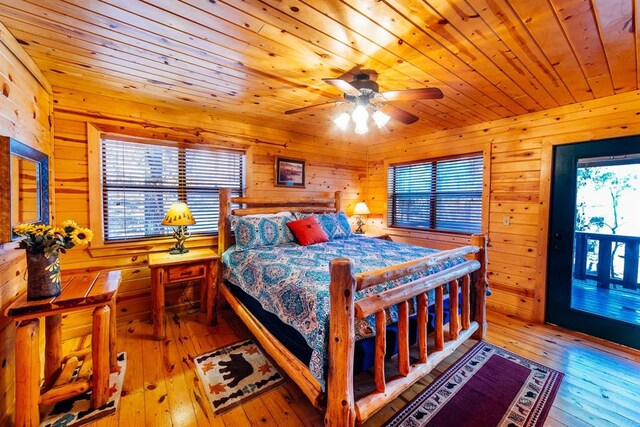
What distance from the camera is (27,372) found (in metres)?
1.43

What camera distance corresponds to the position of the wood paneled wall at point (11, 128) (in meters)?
1.50

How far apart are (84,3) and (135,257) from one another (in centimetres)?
224

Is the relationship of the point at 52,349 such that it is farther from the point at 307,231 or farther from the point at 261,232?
the point at 307,231

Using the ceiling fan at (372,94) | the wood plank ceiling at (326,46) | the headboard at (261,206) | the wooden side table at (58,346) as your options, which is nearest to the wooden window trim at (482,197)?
the wood plank ceiling at (326,46)

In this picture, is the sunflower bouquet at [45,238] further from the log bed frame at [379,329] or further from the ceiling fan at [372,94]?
the ceiling fan at [372,94]

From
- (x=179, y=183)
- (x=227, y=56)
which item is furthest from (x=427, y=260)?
(x=179, y=183)

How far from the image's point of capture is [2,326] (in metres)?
1.49

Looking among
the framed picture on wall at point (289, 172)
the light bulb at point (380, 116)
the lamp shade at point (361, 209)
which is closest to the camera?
the light bulb at point (380, 116)

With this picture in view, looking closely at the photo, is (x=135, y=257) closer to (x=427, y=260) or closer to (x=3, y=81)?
(x=3, y=81)

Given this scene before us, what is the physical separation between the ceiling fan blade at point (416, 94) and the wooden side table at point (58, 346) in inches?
90.0

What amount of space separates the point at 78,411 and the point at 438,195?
4156mm

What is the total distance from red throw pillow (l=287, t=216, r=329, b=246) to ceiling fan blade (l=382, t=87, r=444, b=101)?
64.0 inches

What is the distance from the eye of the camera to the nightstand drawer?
8.18 ft

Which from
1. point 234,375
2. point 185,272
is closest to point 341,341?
point 234,375
